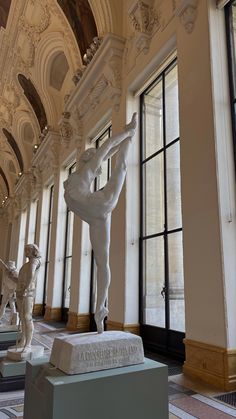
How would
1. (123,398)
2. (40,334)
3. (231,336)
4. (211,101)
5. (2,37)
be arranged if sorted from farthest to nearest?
(2,37), (40,334), (211,101), (231,336), (123,398)

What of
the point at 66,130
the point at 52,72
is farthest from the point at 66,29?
the point at 66,130

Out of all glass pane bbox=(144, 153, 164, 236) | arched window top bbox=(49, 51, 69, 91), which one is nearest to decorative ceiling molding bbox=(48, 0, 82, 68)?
arched window top bbox=(49, 51, 69, 91)

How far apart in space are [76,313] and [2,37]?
10995 mm

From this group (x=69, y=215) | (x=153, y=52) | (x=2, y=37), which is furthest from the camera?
(x=2, y=37)

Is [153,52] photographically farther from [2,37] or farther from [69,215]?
[2,37]

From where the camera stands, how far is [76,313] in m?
9.47

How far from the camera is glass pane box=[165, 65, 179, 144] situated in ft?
22.4

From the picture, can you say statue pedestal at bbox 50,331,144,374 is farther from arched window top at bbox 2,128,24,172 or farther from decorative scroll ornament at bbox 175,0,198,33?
arched window top at bbox 2,128,24,172

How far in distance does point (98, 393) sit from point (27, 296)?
2.86 metres

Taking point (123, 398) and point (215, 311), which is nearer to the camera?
point (123, 398)

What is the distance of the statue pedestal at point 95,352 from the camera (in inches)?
110

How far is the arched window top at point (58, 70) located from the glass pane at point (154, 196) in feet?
23.7

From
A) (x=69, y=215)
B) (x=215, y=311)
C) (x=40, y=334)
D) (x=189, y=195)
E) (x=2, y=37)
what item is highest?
(x=2, y=37)

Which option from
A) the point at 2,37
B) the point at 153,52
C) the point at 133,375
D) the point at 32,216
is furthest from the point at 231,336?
the point at 32,216
